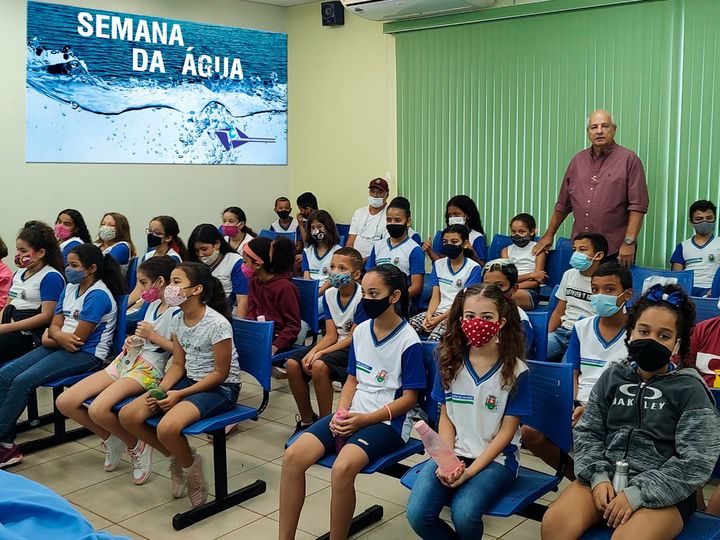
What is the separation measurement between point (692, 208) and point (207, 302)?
12.5ft

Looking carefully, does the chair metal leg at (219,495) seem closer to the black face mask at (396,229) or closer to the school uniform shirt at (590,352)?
the school uniform shirt at (590,352)

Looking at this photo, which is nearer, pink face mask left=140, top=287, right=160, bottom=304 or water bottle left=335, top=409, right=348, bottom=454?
water bottle left=335, top=409, right=348, bottom=454

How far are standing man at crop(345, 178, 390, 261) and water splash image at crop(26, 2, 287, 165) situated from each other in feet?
7.49

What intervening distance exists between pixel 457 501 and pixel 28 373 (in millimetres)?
2633

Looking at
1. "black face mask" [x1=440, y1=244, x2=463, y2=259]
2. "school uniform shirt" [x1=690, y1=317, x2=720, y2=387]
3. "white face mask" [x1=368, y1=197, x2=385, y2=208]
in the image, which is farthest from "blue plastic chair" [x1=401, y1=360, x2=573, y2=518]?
"white face mask" [x1=368, y1=197, x2=385, y2=208]

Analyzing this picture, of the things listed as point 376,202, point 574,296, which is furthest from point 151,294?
point 376,202

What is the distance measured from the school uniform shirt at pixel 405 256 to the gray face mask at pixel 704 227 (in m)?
2.04

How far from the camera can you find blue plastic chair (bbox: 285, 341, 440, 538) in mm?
3141

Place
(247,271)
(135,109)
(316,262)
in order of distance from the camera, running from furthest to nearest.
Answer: (135,109), (316,262), (247,271)

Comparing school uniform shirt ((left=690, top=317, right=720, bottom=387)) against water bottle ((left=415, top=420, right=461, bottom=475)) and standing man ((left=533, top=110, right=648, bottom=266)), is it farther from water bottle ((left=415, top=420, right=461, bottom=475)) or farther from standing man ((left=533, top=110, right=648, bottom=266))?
standing man ((left=533, top=110, right=648, bottom=266))

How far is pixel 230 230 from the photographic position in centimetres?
677

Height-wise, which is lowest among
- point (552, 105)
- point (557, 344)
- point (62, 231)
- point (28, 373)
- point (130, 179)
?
point (28, 373)

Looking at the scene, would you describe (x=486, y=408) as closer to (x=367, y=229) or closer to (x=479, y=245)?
(x=479, y=245)

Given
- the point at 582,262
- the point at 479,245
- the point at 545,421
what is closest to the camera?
the point at 545,421
